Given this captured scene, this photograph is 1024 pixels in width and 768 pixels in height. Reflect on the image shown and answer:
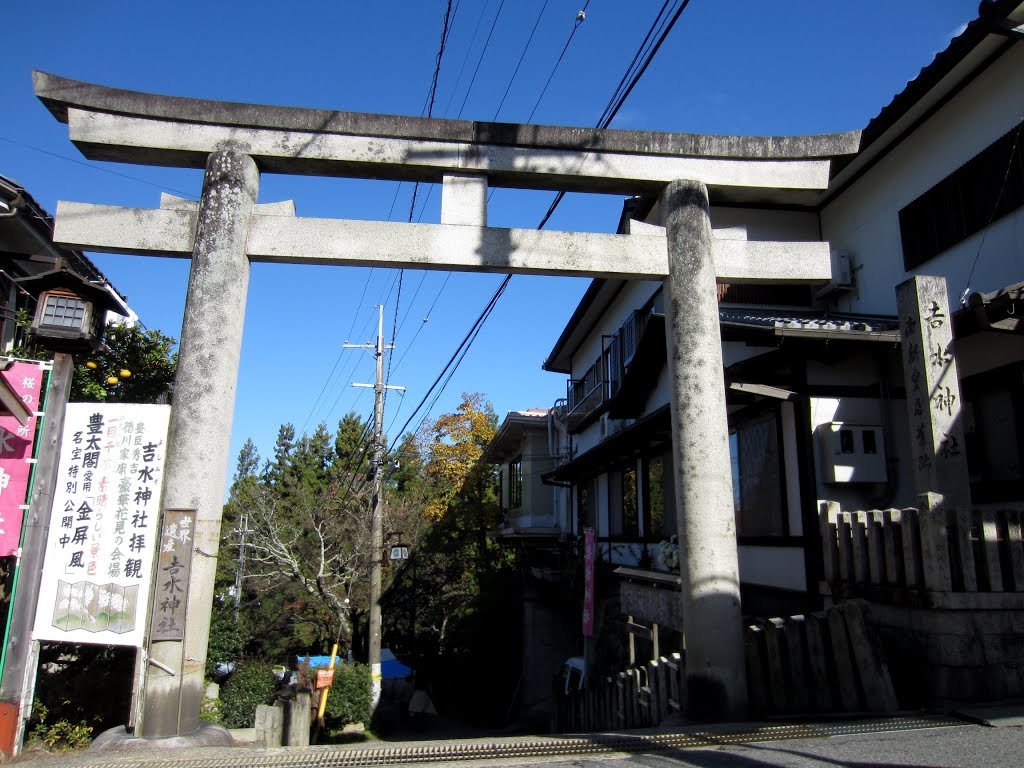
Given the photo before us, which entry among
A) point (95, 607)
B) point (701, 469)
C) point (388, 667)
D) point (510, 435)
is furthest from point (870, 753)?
point (510, 435)

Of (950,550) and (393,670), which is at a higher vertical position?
(950,550)

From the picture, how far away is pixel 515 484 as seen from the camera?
106 feet

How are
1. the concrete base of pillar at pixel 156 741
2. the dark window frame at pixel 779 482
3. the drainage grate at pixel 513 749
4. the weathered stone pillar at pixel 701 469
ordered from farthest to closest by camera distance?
the dark window frame at pixel 779 482, the weathered stone pillar at pixel 701 469, the concrete base of pillar at pixel 156 741, the drainage grate at pixel 513 749

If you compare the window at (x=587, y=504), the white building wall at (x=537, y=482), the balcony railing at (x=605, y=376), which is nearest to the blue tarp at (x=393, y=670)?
the white building wall at (x=537, y=482)

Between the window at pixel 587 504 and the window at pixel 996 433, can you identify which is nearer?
the window at pixel 996 433

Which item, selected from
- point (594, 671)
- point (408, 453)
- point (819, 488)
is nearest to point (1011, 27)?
point (819, 488)

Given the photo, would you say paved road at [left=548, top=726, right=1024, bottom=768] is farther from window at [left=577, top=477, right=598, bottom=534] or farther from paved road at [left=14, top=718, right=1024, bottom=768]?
window at [left=577, top=477, right=598, bottom=534]

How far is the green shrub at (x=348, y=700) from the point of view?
820 inches

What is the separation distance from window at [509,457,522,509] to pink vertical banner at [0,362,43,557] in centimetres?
2450

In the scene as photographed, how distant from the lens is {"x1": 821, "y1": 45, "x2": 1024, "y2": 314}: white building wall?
10141 mm

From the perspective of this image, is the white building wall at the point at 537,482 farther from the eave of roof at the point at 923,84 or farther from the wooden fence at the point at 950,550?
the wooden fence at the point at 950,550

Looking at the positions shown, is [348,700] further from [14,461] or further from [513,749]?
[513,749]

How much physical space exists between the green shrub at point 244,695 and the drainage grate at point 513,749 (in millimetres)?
13134

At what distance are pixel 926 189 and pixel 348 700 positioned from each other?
1925cm
